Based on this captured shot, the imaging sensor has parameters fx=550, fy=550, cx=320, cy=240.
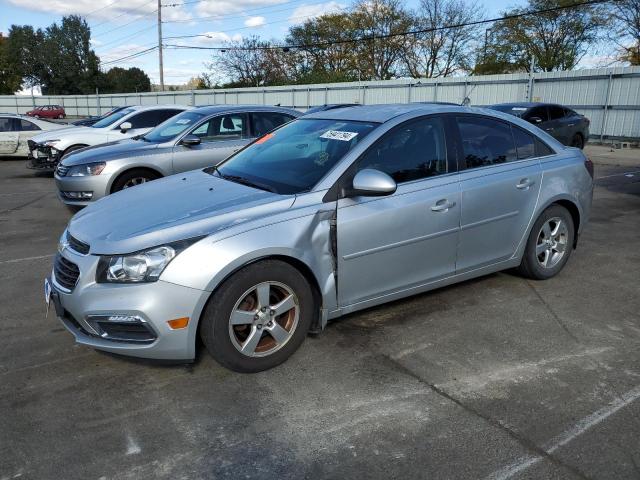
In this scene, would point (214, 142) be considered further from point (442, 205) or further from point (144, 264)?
point (144, 264)

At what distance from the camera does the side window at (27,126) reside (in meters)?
15.8

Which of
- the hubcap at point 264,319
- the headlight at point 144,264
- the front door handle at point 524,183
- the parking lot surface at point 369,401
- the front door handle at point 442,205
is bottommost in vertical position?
the parking lot surface at point 369,401

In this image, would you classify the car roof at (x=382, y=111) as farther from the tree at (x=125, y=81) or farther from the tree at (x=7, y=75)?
the tree at (x=7, y=75)

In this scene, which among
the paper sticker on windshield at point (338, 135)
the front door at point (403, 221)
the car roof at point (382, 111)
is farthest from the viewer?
the car roof at point (382, 111)

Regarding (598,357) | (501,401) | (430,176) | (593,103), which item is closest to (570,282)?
(598,357)

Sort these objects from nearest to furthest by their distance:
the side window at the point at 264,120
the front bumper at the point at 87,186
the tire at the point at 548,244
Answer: the tire at the point at 548,244 → the front bumper at the point at 87,186 → the side window at the point at 264,120

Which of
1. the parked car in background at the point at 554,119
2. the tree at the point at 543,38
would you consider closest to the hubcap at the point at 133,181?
the parked car in background at the point at 554,119

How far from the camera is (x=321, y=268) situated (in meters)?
3.58

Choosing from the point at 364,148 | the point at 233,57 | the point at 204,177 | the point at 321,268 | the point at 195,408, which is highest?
→ the point at 233,57

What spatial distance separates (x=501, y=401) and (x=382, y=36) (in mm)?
52894

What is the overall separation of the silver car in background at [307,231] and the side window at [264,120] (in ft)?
13.0

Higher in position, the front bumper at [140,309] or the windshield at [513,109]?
the windshield at [513,109]

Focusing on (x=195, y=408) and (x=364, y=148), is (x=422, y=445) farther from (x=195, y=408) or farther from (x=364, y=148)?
(x=364, y=148)

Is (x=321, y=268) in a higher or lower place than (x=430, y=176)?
lower
